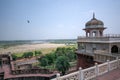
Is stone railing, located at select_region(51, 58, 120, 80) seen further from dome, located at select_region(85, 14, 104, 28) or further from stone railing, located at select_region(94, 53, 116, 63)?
dome, located at select_region(85, 14, 104, 28)

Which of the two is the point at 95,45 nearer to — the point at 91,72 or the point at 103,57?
the point at 103,57

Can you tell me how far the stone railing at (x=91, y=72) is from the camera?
21.9ft

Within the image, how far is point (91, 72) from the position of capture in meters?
7.97

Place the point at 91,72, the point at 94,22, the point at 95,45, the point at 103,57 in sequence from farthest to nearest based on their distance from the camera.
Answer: the point at 94,22 < the point at 95,45 < the point at 103,57 < the point at 91,72

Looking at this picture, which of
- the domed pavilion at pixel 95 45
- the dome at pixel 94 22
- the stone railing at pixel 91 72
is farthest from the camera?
the dome at pixel 94 22

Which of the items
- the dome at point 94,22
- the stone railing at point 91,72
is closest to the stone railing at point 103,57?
the stone railing at point 91,72

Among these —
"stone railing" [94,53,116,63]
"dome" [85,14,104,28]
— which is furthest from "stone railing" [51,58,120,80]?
"dome" [85,14,104,28]

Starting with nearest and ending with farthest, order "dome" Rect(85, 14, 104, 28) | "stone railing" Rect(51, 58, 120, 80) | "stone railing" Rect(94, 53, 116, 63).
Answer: "stone railing" Rect(51, 58, 120, 80), "stone railing" Rect(94, 53, 116, 63), "dome" Rect(85, 14, 104, 28)

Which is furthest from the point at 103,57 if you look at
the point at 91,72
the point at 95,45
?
the point at 91,72

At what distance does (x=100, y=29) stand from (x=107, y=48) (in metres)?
5.32

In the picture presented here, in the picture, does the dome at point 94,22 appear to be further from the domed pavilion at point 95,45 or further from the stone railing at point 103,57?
the stone railing at point 103,57

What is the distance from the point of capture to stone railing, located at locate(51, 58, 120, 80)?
21.9 ft

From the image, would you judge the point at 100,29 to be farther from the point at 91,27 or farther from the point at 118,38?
the point at 118,38

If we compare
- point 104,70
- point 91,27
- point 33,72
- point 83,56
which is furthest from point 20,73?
point 91,27
